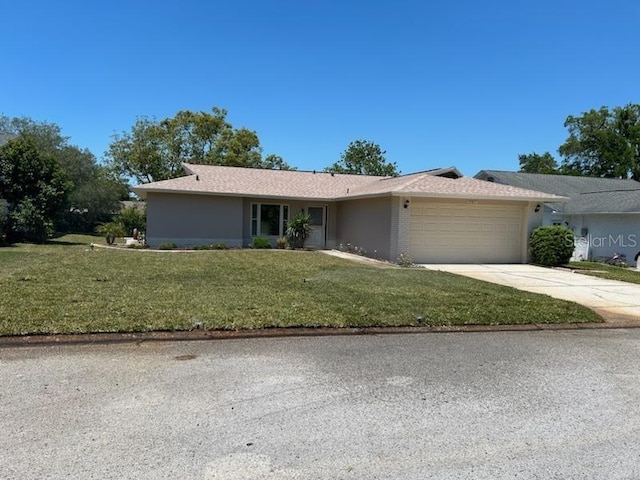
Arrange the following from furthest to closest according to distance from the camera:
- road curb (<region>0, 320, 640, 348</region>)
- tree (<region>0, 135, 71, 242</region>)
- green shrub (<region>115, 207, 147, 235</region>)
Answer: green shrub (<region>115, 207, 147, 235</region>), tree (<region>0, 135, 71, 242</region>), road curb (<region>0, 320, 640, 348</region>)

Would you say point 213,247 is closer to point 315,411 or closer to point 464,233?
point 464,233

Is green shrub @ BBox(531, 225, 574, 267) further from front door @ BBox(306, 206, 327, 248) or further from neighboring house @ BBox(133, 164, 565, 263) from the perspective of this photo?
front door @ BBox(306, 206, 327, 248)

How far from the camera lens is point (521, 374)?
17.0 ft

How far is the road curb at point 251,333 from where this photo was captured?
228 inches

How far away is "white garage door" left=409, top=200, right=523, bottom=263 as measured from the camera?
56.6 ft

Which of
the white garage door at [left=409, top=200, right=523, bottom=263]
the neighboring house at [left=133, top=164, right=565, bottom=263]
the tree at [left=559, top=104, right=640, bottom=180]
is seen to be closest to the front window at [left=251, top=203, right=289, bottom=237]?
the neighboring house at [left=133, top=164, right=565, bottom=263]

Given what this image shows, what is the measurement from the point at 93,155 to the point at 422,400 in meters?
40.8

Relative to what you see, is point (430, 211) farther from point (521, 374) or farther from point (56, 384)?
point (56, 384)

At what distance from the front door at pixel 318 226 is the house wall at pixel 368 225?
0.66m

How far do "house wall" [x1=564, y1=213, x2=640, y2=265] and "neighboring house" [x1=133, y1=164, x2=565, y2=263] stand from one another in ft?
17.3

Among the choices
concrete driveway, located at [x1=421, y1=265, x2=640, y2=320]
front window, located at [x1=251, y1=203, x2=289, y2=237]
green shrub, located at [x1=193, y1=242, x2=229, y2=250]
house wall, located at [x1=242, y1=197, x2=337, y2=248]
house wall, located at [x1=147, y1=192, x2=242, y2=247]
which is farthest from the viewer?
front window, located at [x1=251, y1=203, x2=289, y2=237]

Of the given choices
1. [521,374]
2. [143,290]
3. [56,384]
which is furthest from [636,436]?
[143,290]

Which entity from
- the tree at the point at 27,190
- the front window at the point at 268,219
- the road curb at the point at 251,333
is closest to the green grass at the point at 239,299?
the road curb at the point at 251,333

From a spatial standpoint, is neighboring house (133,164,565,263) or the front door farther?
the front door
